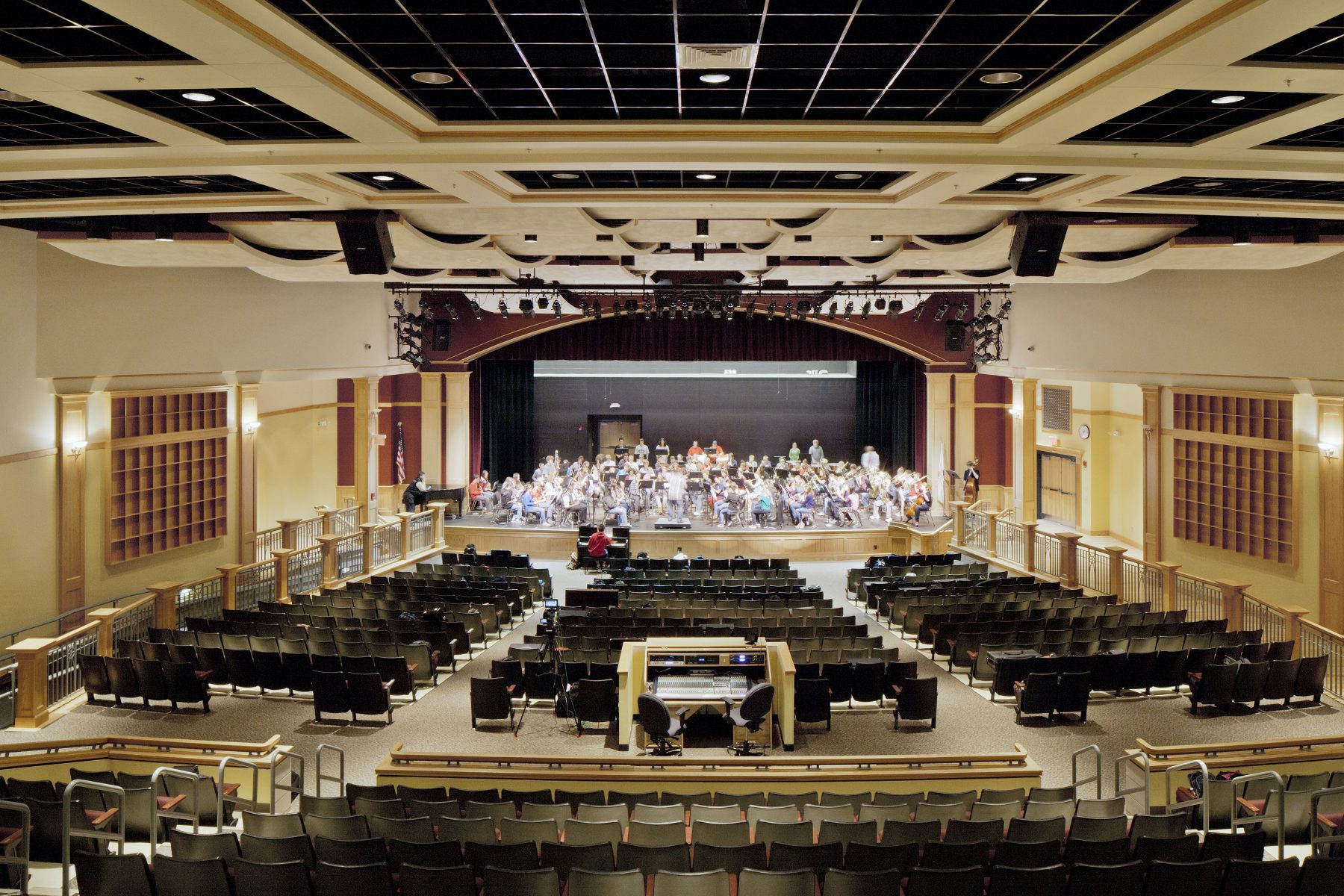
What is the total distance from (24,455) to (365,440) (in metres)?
8.78

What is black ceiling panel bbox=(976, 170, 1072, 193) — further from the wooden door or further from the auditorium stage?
the wooden door

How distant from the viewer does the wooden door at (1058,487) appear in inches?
917

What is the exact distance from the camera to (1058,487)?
952 inches

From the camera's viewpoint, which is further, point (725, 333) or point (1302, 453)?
point (725, 333)

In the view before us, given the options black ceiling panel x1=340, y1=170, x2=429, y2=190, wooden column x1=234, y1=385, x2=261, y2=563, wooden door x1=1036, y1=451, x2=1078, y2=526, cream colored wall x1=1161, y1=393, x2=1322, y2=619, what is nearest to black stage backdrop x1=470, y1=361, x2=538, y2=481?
wooden column x1=234, y1=385, x2=261, y2=563

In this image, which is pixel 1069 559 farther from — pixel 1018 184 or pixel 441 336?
pixel 441 336

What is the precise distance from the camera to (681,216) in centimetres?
1039

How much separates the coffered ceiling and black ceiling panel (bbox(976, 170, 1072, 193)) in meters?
0.03

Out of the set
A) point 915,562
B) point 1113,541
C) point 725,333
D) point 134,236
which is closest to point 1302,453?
point 915,562

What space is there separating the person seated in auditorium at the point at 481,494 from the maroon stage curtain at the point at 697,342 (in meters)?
3.75

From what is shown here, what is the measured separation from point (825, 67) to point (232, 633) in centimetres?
930

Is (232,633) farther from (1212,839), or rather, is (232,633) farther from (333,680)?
(1212,839)

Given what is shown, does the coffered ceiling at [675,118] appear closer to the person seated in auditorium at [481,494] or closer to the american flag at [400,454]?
the person seated in auditorium at [481,494]

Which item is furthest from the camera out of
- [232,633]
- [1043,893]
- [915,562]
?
[915,562]
